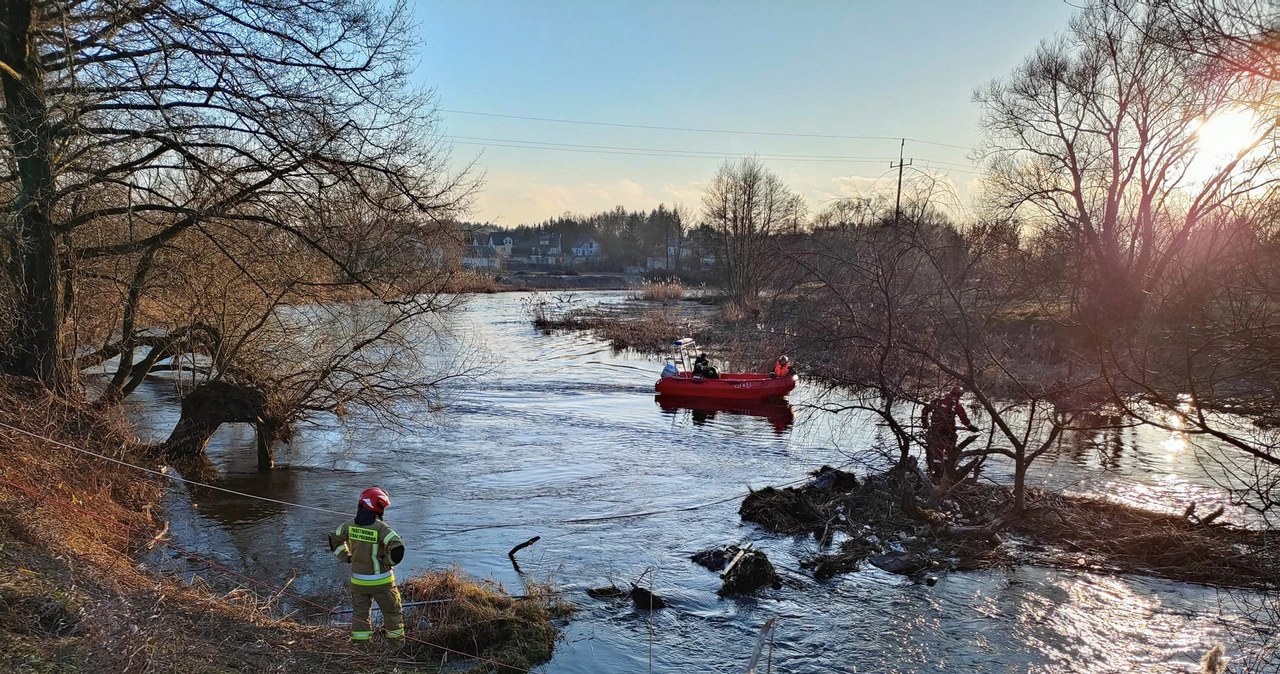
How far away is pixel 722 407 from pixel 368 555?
15.7 metres

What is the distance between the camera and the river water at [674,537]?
6.96m

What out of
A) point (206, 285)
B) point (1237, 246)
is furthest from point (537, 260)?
point (1237, 246)

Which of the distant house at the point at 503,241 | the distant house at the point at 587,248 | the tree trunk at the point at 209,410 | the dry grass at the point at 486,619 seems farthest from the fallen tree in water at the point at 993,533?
the distant house at the point at 587,248

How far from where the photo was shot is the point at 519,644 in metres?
6.39

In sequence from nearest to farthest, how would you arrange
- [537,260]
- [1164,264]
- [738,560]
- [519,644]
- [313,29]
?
[519,644] < [1164,264] < [738,560] < [313,29] < [537,260]

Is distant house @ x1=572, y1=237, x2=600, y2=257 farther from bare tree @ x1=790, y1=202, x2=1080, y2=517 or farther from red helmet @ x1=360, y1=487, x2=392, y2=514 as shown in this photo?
red helmet @ x1=360, y1=487, x2=392, y2=514

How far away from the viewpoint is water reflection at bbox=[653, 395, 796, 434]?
2022 cm

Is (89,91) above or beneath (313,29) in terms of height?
beneath

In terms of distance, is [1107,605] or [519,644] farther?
[1107,605]

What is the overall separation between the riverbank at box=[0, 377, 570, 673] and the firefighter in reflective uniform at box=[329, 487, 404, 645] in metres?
0.26

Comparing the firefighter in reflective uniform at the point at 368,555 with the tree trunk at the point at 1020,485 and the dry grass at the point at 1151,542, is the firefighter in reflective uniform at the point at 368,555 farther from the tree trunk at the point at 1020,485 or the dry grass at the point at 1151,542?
the dry grass at the point at 1151,542

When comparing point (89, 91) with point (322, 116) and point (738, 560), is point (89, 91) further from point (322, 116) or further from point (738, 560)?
point (738, 560)

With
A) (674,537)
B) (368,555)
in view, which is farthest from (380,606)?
(674,537)

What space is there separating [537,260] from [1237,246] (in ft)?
354
